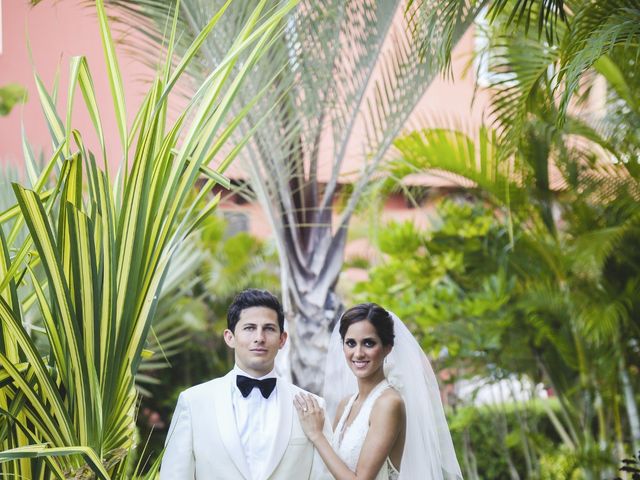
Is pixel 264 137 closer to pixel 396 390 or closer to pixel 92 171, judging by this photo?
pixel 396 390

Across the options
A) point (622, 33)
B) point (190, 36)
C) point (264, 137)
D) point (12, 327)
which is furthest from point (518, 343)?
point (12, 327)

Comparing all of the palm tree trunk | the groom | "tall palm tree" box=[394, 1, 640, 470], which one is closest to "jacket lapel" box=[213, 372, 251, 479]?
the groom

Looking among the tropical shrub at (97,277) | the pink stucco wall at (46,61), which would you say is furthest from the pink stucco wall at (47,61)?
the tropical shrub at (97,277)

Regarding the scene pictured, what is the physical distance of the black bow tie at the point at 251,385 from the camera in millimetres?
3100

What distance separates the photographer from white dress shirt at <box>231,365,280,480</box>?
121 inches

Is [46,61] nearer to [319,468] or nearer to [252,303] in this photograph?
[252,303]

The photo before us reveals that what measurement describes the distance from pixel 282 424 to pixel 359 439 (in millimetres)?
464

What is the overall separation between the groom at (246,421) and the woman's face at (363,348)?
1.12ft

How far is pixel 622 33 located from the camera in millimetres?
3607

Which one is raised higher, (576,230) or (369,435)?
(576,230)

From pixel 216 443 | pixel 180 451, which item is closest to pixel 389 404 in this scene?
pixel 216 443

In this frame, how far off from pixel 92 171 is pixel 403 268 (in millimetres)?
5599

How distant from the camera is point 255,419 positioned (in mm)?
3125

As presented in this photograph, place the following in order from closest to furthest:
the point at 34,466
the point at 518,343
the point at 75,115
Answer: the point at 34,466 → the point at 518,343 → the point at 75,115
